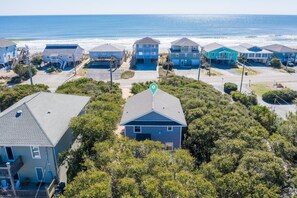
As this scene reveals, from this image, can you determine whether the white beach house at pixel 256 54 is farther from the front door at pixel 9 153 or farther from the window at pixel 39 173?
the front door at pixel 9 153

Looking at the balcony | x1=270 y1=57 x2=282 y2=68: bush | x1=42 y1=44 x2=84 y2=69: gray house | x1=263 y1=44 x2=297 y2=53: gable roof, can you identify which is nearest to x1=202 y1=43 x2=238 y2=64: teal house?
x1=270 y1=57 x2=282 y2=68: bush

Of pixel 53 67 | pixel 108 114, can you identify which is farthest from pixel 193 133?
pixel 53 67

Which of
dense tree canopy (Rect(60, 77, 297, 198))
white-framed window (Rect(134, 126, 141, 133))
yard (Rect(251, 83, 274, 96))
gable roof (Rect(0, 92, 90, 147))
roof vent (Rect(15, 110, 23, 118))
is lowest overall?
yard (Rect(251, 83, 274, 96))

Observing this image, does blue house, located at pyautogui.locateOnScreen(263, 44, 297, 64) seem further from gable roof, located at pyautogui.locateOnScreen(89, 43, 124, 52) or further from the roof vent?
the roof vent

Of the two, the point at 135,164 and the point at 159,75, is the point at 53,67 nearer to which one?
the point at 159,75

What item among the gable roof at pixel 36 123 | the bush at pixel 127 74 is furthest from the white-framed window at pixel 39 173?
the bush at pixel 127 74

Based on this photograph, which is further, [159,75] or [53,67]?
[53,67]
